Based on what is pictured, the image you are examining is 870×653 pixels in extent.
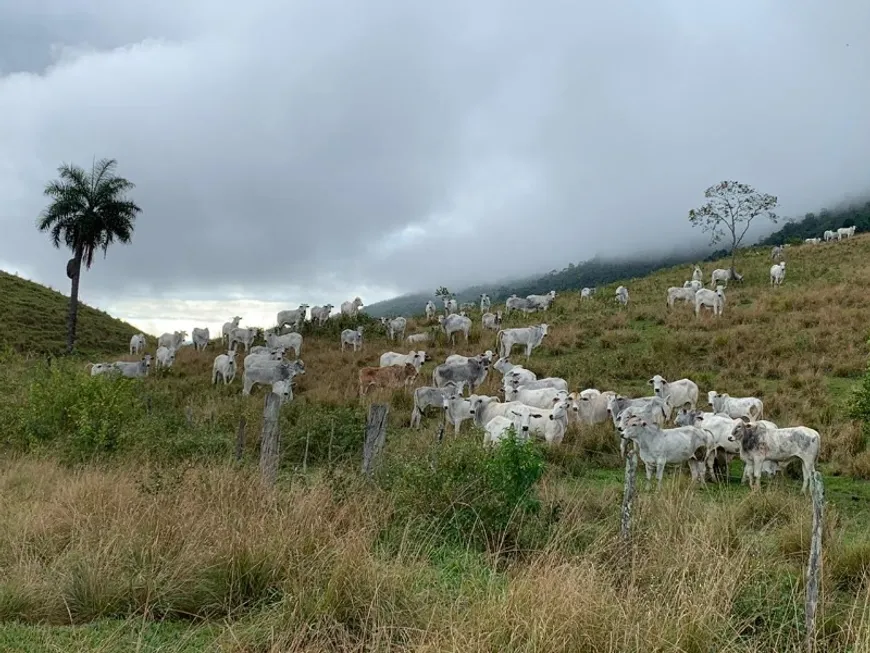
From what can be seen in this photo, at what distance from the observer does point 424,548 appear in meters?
7.13

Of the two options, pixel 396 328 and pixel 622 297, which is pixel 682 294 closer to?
pixel 622 297

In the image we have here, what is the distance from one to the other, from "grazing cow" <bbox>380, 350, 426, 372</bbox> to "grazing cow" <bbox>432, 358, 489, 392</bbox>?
2.46m

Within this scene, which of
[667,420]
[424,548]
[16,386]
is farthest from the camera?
[16,386]

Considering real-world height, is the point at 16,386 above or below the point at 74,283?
below

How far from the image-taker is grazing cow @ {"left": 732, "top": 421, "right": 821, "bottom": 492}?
11.7m

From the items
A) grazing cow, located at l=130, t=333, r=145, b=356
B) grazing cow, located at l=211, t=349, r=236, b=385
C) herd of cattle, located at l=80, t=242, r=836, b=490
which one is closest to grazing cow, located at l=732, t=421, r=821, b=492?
herd of cattle, located at l=80, t=242, r=836, b=490

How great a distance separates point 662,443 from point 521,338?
1441 centimetres

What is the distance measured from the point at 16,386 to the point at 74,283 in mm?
22795

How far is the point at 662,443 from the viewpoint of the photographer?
485 inches

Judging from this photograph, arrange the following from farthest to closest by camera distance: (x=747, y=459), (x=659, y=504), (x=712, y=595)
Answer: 1. (x=747, y=459)
2. (x=659, y=504)
3. (x=712, y=595)

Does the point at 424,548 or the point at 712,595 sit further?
Answer: the point at 424,548

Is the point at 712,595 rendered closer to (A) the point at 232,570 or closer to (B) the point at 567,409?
(A) the point at 232,570

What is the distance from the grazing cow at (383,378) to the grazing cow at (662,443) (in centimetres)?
1047

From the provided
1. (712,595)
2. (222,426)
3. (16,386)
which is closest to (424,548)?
(712,595)
